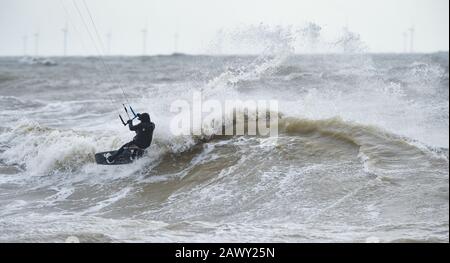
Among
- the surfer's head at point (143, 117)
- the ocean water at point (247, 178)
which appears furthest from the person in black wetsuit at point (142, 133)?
the ocean water at point (247, 178)

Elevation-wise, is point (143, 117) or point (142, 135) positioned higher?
point (143, 117)

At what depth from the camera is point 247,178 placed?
32.8ft

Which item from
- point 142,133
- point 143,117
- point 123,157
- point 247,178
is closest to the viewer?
point 247,178

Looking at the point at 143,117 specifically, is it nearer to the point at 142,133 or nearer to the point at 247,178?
the point at 142,133

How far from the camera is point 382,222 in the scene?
7160 millimetres

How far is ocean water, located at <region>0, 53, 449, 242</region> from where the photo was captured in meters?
7.18

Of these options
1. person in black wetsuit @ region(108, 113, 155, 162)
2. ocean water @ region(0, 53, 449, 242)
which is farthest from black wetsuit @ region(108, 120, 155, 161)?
ocean water @ region(0, 53, 449, 242)

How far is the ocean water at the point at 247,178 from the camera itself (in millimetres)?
7180

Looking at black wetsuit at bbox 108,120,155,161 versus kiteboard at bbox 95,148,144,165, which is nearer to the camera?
black wetsuit at bbox 108,120,155,161

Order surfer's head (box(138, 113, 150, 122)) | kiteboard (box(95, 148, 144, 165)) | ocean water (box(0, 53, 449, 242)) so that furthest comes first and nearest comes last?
kiteboard (box(95, 148, 144, 165))
surfer's head (box(138, 113, 150, 122))
ocean water (box(0, 53, 449, 242))

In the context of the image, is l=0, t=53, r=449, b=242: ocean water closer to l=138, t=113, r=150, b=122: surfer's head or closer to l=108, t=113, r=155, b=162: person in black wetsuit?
l=108, t=113, r=155, b=162: person in black wetsuit

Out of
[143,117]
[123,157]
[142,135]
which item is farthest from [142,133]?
[123,157]

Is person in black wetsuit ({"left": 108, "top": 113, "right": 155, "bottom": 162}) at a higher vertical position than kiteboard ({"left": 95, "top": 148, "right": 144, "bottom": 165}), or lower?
higher
